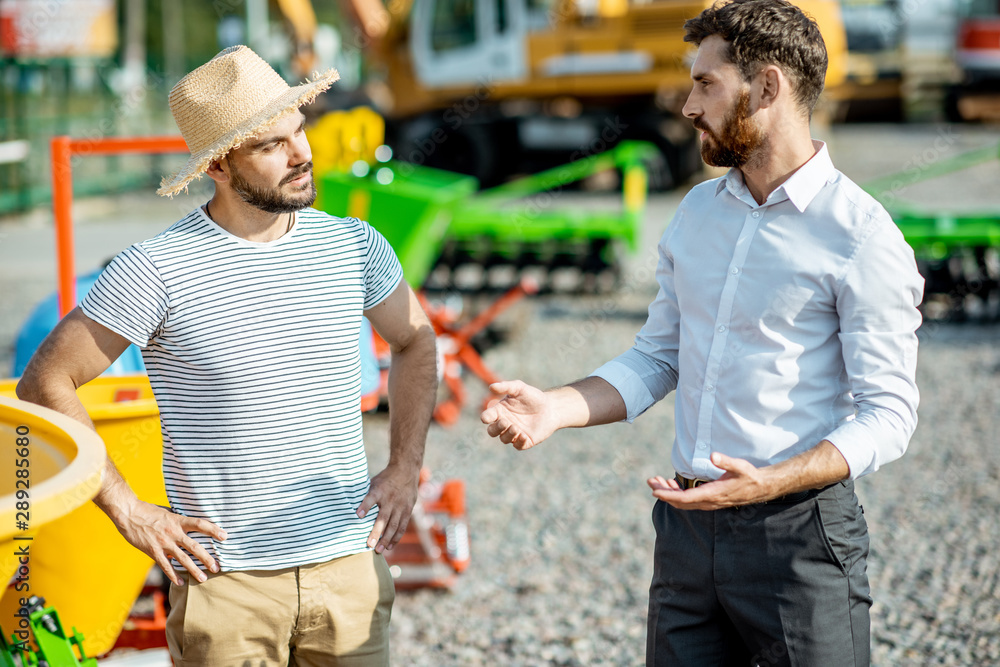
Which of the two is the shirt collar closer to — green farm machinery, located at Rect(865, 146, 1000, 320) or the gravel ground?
the gravel ground

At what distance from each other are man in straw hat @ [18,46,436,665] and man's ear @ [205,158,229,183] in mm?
10

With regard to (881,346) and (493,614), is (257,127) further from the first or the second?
(493,614)

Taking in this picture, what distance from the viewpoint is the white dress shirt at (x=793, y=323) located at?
67.3 inches

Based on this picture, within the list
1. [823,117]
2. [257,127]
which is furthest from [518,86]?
[257,127]

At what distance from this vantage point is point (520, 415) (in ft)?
6.33

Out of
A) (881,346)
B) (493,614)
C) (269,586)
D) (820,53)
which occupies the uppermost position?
(820,53)

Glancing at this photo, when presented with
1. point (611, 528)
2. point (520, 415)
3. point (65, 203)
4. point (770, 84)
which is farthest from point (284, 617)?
point (611, 528)

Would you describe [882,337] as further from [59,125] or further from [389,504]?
[59,125]

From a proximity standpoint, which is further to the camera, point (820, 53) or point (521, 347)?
point (521, 347)

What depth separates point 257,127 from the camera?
1.89 m

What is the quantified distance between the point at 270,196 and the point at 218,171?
14cm

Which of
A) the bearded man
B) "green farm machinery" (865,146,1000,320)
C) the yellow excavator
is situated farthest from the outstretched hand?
the yellow excavator

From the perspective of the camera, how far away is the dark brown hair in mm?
1749

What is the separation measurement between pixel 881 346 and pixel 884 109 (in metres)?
24.2
